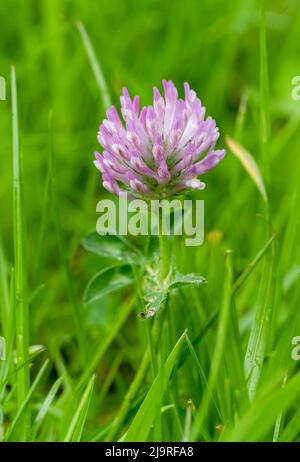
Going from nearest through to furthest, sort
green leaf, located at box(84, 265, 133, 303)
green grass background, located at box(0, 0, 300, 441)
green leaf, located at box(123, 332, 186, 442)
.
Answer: green leaf, located at box(123, 332, 186, 442) → green grass background, located at box(0, 0, 300, 441) → green leaf, located at box(84, 265, 133, 303)

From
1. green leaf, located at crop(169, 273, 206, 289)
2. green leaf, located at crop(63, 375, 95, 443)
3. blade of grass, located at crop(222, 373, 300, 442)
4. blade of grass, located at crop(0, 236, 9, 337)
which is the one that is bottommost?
green leaf, located at crop(63, 375, 95, 443)

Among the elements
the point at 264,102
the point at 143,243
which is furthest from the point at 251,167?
the point at 143,243

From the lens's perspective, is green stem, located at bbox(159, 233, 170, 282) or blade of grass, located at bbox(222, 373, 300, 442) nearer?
blade of grass, located at bbox(222, 373, 300, 442)

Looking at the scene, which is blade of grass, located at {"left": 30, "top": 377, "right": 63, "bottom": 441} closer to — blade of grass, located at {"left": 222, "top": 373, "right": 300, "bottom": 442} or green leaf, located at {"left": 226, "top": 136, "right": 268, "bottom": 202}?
blade of grass, located at {"left": 222, "top": 373, "right": 300, "bottom": 442}

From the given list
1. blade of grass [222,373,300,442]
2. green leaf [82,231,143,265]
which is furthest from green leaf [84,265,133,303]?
blade of grass [222,373,300,442]

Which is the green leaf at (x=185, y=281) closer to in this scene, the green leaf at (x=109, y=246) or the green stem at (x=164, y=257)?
the green stem at (x=164, y=257)

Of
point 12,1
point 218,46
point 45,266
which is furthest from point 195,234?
point 12,1

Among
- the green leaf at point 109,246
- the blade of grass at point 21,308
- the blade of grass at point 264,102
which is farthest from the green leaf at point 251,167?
the blade of grass at point 21,308
